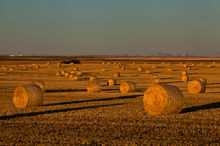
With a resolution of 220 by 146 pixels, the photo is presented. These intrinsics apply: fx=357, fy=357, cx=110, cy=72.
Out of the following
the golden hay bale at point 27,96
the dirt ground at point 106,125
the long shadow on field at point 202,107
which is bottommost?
the dirt ground at point 106,125

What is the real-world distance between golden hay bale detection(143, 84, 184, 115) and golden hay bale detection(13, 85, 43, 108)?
257 inches

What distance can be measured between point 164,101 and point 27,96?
770 cm

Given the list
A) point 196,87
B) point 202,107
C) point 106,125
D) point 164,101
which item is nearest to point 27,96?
point 106,125

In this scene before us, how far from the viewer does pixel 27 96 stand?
64.5 feet

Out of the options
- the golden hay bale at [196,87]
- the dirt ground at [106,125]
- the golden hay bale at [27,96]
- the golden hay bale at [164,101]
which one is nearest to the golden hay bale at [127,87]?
the golden hay bale at [196,87]

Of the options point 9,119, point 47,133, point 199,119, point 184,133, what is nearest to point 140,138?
point 184,133

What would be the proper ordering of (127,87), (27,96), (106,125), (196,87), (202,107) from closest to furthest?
(106,125) → (27,96) → (202,107) → (196,87) → (127,87)

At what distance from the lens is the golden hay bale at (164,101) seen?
16703mm

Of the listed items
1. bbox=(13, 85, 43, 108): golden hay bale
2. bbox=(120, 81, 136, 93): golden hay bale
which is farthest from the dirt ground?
bbox=(120, 81, 136, 93): golden hay bale

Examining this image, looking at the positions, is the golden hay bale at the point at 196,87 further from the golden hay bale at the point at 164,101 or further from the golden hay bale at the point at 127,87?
the golden hay bale at the point at 164,101

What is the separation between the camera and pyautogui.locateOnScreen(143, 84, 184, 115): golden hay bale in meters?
16.7

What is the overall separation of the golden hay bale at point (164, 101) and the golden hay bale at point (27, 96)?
654cm

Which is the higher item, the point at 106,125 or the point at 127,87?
the point at 127,87

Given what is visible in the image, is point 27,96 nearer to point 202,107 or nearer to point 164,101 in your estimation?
point 164,101
